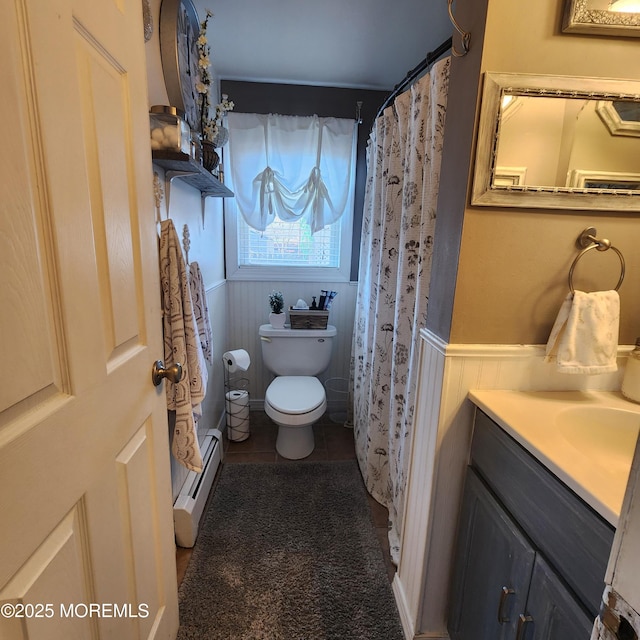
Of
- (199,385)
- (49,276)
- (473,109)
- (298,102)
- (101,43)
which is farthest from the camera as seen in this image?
(298,102)

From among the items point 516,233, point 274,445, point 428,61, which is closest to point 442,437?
point 516,233

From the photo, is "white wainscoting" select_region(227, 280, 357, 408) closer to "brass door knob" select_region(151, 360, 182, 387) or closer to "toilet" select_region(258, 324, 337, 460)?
"toilet" select_region(258, 324, 337, 460)

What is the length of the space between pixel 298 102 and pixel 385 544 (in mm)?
2629

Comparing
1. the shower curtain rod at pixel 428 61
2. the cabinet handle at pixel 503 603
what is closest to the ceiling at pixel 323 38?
the shower curtain rod at pixel 428 61

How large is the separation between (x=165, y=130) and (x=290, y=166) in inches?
54.6

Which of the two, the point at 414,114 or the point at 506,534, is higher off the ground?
the point at 414,114

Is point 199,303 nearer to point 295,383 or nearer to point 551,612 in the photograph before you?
point 295,383

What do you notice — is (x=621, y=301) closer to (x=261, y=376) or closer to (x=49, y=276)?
(x=49, y=276)

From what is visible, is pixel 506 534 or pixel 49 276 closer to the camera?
pixel 49 276

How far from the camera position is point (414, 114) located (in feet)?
4.38

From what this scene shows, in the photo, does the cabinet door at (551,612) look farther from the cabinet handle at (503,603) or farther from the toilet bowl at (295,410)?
the toilet bowl at (295,410)

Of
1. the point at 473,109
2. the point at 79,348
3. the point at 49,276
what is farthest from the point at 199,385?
the point at 473,109

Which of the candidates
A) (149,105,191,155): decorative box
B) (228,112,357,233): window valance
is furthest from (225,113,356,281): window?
(149,105,191,155): decorative box

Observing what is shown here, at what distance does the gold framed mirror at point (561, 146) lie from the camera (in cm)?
90
